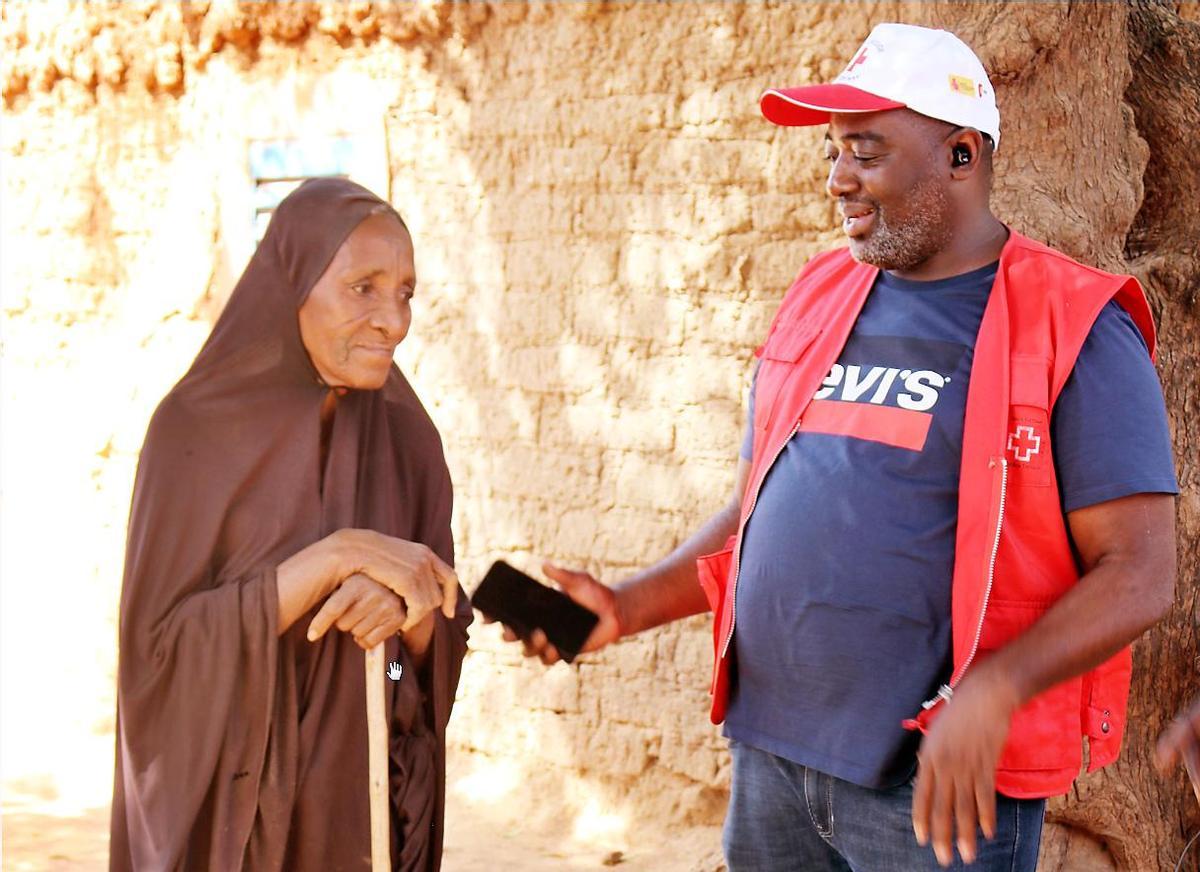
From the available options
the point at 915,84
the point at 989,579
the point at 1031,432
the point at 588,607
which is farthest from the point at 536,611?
the point at 915,84

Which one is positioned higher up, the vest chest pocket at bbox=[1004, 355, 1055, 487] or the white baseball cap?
the white baseball cap

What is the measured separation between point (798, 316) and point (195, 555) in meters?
1.25

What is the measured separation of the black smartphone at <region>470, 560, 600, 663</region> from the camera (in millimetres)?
2939

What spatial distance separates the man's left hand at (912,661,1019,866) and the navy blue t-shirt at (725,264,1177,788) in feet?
0.69

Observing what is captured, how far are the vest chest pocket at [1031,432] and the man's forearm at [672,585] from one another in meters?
0.76

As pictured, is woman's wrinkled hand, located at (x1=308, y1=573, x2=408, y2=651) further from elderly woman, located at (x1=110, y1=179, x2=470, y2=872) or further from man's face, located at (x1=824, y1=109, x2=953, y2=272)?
man's face, located at (x1=824, y1=109, x2=953, y2=272)

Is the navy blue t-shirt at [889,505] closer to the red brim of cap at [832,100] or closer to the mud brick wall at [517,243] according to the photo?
the red brim of cap at [832,100]

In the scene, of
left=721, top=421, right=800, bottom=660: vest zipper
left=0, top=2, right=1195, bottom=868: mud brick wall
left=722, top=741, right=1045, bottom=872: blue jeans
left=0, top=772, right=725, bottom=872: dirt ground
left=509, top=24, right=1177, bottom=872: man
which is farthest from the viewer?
left=0, top=772, right=725, bottom=872: dirt ground

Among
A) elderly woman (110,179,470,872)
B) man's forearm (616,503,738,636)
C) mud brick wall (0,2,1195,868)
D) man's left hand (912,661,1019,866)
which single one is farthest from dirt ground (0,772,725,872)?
man's left hand (912,661,1019,866)

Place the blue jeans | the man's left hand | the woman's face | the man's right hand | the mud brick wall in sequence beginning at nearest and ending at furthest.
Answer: the man's left hand, the blue jeans, the woman's face, the man's right hand, the mud brick wall

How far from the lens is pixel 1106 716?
2.49 meters

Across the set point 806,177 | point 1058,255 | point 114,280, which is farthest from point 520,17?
point 1058,255

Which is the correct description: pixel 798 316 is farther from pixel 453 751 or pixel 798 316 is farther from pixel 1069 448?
pixel 453 751

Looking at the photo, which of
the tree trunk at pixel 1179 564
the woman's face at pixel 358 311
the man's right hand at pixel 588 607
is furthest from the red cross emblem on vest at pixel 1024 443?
the tree trunk at pixel 1179 564
